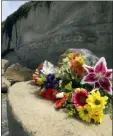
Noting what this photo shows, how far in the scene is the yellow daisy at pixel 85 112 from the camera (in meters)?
1.48

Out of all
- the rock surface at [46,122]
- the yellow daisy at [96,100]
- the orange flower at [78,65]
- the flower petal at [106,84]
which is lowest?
the rock surface at [46,122]

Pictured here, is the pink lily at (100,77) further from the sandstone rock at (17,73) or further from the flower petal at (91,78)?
the sandstone rock at (17,73)

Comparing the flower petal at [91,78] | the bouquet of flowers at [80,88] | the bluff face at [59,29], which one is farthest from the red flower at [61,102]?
the bluff face at [59,29]

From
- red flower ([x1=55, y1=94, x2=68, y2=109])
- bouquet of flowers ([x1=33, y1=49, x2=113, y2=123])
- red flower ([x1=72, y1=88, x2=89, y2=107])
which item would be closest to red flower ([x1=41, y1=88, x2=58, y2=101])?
bouquet of flowers ([x1=33, y1=49, x2=113, y2=123])

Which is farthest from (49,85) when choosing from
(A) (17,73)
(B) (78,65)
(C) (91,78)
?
(A) (17,73)

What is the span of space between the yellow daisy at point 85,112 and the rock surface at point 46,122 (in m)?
0.03

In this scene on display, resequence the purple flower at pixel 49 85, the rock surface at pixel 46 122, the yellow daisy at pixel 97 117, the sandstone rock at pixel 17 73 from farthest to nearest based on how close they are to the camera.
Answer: the sandstone rock at pixel 17 73, the purple flower at pixel 49 85, the yellow daisy at pixel 97 117, the rock surface at pixel 46 122

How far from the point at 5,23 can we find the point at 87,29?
4.47 meters

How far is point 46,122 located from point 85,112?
20 cm

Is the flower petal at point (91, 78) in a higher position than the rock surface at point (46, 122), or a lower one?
higher

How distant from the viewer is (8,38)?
9.25m

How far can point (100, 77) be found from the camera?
1688 millimetres

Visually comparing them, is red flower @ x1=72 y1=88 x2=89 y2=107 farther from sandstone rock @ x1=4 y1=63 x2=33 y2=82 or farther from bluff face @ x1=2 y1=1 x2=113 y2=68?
sandstone rock @ x1=4 y1=63 x2=33 y2=82

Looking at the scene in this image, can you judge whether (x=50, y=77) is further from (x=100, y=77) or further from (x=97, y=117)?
(x=97, y=117)
